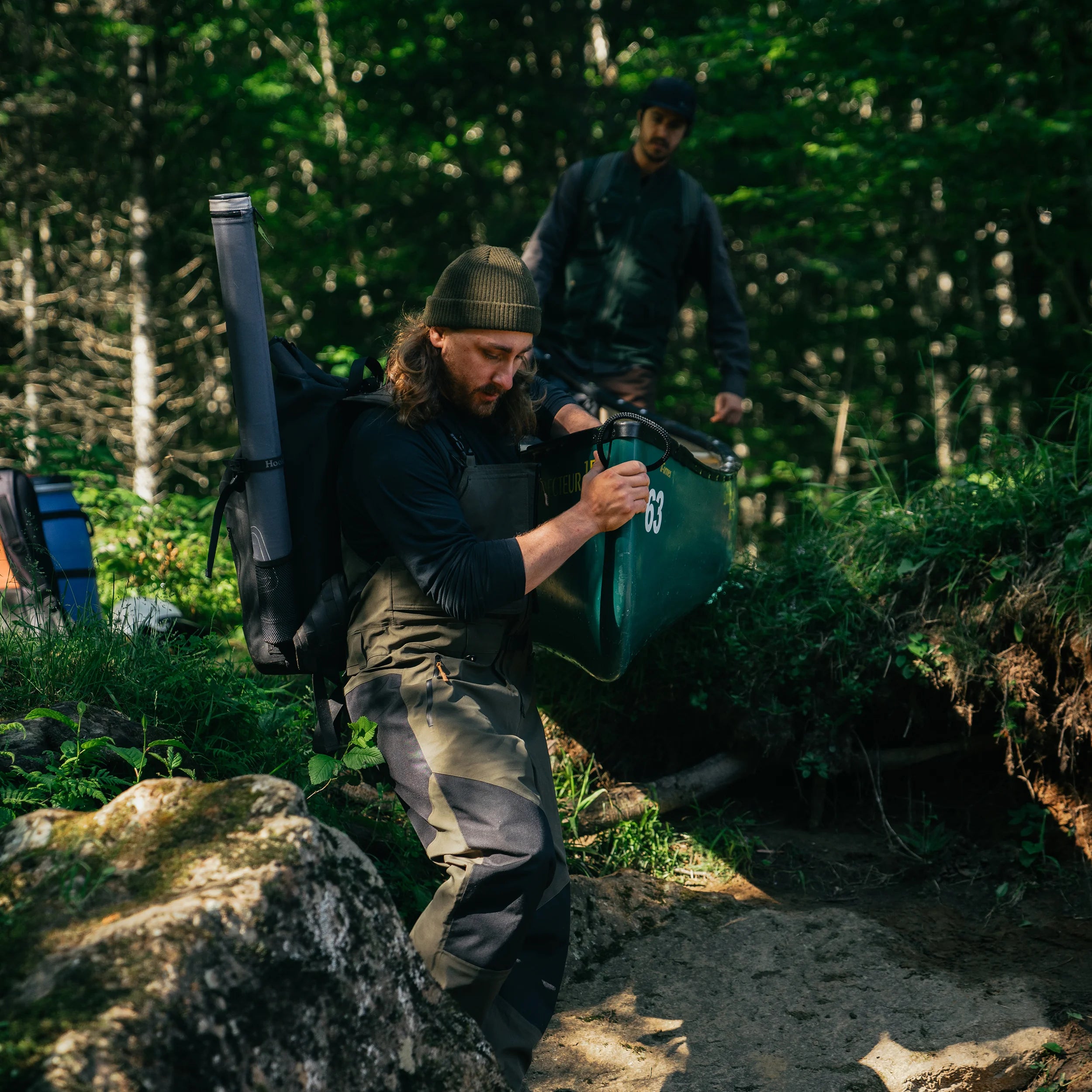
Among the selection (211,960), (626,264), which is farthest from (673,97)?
(211,960)

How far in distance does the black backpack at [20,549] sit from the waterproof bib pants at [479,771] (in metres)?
1.75

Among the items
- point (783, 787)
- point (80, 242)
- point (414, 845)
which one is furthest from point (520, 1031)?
point (80, 242)

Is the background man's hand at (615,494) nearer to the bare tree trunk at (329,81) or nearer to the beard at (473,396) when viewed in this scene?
the beard at (473,396)

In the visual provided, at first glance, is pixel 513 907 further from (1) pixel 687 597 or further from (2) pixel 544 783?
(1) pixel 687 597

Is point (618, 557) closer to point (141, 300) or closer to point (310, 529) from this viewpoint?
point (310, 529)

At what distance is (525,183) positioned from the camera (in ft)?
37.9

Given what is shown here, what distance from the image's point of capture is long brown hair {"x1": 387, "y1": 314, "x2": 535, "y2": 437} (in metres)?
2.60

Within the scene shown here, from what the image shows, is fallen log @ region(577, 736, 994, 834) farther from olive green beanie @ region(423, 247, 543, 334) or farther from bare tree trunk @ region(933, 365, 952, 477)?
bare tree trunk @ region(933, 365, 952, 477)

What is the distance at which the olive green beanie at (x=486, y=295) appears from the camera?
8.50ft

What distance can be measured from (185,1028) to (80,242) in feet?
39.1

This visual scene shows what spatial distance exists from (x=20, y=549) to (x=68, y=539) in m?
0.40

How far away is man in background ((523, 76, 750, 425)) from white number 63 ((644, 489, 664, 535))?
1578mm

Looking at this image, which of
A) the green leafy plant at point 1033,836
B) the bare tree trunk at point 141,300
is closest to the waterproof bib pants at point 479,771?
the green leafy plant at point 1033,836

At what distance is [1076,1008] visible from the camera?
3234 mm
